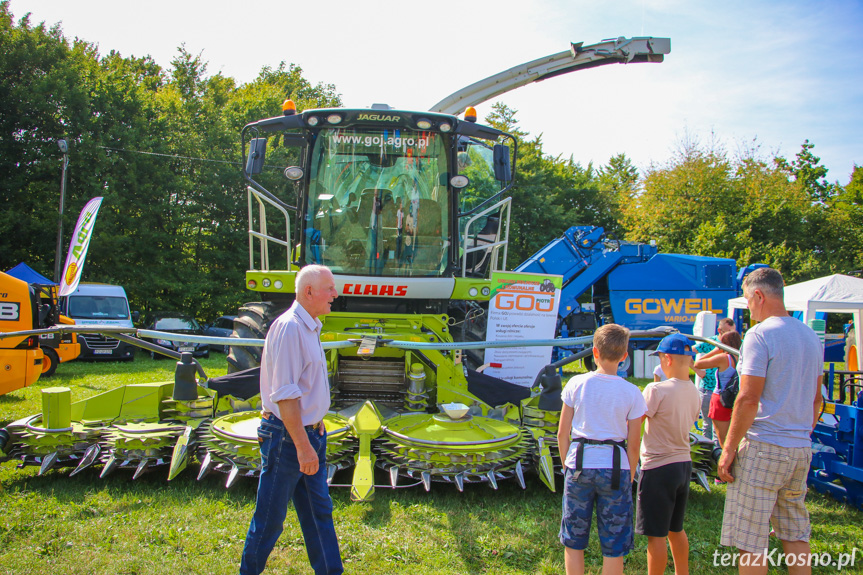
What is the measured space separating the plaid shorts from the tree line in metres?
19.4

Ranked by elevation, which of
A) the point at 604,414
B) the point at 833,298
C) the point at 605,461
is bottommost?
the point at 605,461

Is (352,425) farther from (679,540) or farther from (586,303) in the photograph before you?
(586,303)

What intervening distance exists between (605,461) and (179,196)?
24608mm

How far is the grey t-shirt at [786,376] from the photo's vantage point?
3.13m

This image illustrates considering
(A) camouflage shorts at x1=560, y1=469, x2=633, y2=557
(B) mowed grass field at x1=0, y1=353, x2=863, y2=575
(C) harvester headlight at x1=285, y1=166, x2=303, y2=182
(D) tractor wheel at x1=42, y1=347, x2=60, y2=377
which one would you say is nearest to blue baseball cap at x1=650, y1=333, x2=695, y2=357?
(A) camouflage shorts at x1=560, y1=469, x2=633, y2=557

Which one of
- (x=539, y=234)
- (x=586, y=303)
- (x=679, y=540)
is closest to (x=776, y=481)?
(x=679, y=540)

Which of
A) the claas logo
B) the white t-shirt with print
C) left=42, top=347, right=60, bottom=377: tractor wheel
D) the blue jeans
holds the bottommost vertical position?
left=42, top=347, right=60, bottom=377: tractor wheel

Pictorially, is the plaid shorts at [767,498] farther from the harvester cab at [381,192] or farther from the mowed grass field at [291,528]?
the harvester cab at [381,192]

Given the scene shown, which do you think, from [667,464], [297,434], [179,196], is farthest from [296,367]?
[179,196]

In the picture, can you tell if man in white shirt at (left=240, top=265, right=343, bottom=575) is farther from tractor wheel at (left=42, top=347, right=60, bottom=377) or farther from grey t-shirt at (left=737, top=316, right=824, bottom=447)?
tractor wheel at (left=42, top=347, right=60, bottom=377)

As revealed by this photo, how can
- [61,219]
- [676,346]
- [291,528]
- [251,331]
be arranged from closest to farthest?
[676,346] → [291,528] → [251,331] → [61,219]

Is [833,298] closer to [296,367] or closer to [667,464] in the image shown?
[667,464]

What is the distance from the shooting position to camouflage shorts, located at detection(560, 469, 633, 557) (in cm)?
296

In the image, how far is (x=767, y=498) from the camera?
124 inches
